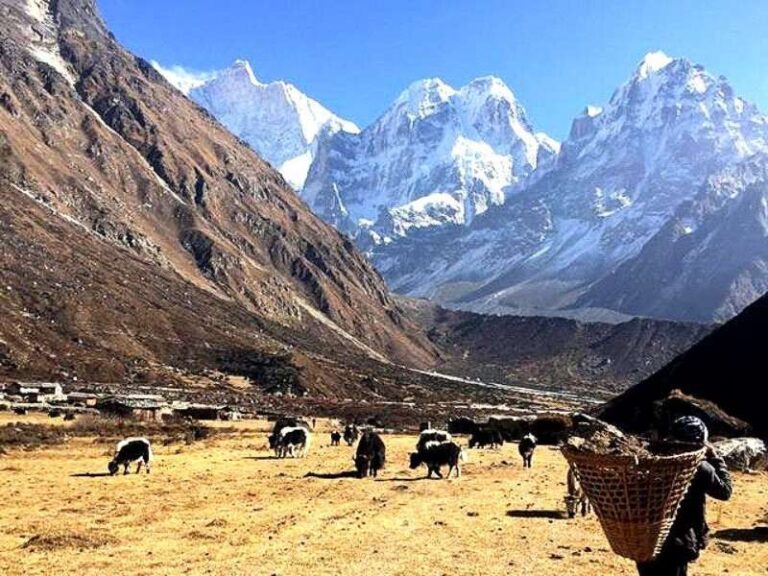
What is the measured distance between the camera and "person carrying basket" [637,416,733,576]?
10.2 metres

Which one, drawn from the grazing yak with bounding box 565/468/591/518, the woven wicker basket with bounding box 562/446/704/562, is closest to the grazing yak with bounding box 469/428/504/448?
the grazing yak with bounding box 565/468/591/518

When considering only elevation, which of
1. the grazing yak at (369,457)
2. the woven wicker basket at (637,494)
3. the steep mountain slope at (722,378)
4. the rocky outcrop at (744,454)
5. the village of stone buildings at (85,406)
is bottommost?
the village of stone buildings at (85,406)

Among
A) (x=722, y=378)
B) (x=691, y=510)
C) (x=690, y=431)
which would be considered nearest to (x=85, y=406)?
(x=722, y=378)

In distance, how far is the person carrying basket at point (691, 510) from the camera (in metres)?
10.2

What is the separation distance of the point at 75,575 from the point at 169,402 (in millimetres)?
78157

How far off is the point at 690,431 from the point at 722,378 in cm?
6618

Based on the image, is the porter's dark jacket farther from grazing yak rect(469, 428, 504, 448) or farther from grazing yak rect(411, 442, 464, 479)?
grazing yak rect(469, 428, 504, 448)

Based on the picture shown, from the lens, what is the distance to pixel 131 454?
110 ft

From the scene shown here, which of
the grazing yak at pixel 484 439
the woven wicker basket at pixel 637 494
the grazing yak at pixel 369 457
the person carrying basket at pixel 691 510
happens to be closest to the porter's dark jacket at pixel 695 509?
the person carrying basket at pixel 691 510

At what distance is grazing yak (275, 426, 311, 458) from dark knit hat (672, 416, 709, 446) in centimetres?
3480

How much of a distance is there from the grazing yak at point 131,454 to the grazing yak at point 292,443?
34.0 ft

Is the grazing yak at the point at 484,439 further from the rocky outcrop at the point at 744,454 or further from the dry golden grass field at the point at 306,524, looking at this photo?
the rocky outcrop at the point at 744,454

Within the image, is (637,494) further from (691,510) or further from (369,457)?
(369,457)

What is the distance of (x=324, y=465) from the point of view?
38781mm
